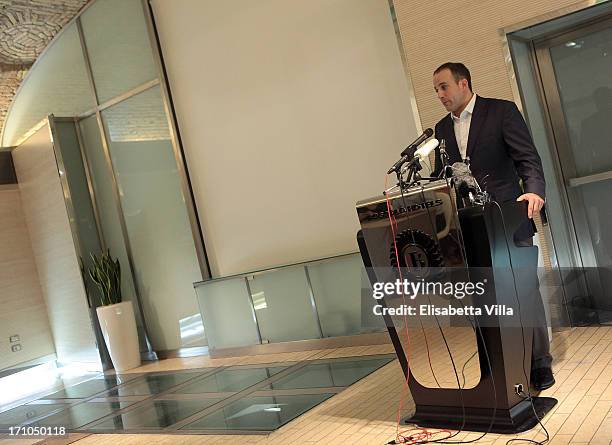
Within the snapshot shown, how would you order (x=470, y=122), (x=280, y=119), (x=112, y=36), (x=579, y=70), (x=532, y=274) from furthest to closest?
(x=112, y=36) → (x=280, y=119) → (x=579, y=70) → (x=470, y=122) → (x=532, y=274)

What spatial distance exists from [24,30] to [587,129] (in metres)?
6.07

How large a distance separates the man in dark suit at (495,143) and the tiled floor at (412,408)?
0.21 m

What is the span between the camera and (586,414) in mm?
2955

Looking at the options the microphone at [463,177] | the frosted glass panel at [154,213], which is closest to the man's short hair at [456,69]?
the microphone at [463,177]

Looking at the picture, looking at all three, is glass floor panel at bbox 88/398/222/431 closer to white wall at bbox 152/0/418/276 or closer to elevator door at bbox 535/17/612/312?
white wall at bbox 152/0/418/276

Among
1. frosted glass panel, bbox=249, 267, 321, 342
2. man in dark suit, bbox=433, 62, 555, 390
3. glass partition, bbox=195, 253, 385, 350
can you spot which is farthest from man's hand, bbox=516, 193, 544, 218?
frosted glass panel, bbox=249, 267, 321, 342

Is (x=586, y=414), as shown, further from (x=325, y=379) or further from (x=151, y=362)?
(x=151, y=362)

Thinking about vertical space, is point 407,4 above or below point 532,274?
above

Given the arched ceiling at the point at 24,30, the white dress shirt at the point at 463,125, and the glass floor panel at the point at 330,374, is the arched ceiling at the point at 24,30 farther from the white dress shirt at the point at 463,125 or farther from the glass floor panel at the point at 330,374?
the white dress shirt at the point at 463,125

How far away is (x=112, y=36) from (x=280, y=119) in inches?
98.2

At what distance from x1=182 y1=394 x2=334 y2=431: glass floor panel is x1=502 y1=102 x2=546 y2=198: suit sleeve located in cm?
185

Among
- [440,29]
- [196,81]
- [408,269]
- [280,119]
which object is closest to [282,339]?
[280,119]

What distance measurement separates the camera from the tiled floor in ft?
9.48

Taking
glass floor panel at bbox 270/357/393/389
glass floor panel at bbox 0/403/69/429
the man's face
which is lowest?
glass floor panel at bbox 0/403/69/429
